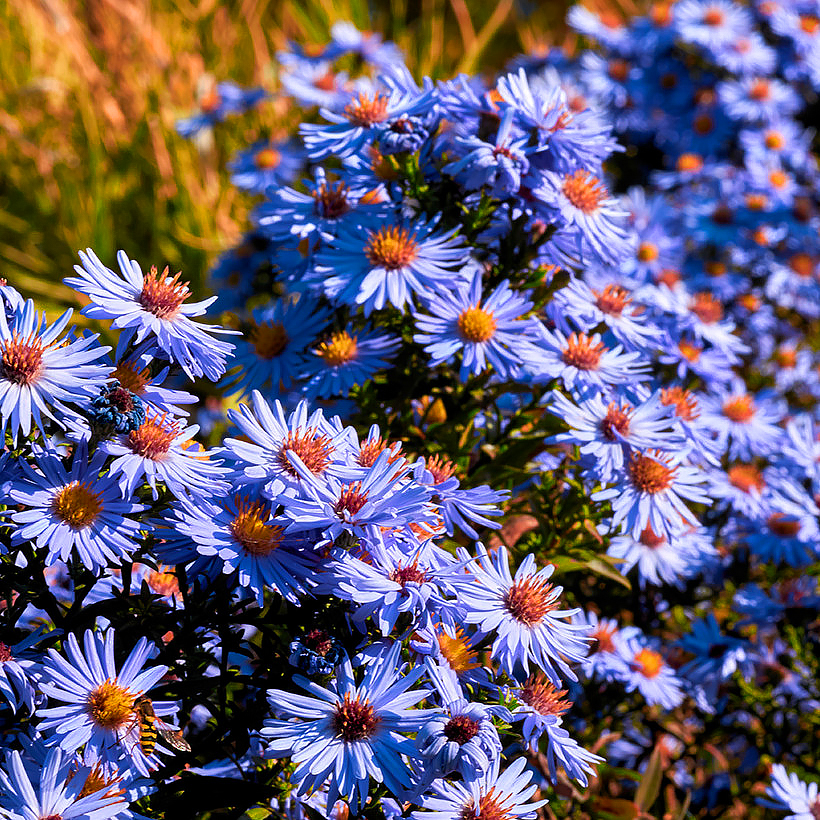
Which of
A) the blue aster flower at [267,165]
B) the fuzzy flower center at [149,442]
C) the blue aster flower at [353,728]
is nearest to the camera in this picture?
the blue aster flower at [353,728]

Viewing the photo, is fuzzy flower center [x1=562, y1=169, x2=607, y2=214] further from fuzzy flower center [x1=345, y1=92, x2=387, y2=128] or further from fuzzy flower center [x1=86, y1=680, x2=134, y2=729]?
fuzzy flower center [x1=86, y1=680, x2=134, y2=729]

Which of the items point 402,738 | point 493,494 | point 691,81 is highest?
point 691,81

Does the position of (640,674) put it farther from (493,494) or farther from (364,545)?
(364,545)

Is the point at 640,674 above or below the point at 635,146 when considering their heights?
below

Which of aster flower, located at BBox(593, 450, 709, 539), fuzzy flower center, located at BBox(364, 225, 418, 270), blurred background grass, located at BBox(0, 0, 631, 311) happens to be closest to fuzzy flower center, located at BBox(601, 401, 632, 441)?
aster flower, located at BBox(593, 450, 709, 539)

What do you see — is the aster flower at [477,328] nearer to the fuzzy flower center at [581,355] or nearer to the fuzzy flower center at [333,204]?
the fuzzy flower center at [581,355]

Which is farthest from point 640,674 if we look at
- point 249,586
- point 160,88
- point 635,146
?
point 160,88

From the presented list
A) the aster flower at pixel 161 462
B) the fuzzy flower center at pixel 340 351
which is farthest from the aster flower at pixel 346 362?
the aster flower at pixel 161 462

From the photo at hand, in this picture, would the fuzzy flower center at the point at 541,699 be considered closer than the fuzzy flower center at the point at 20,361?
No

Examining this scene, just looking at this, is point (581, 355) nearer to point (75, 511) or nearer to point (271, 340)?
point (271, 340)
